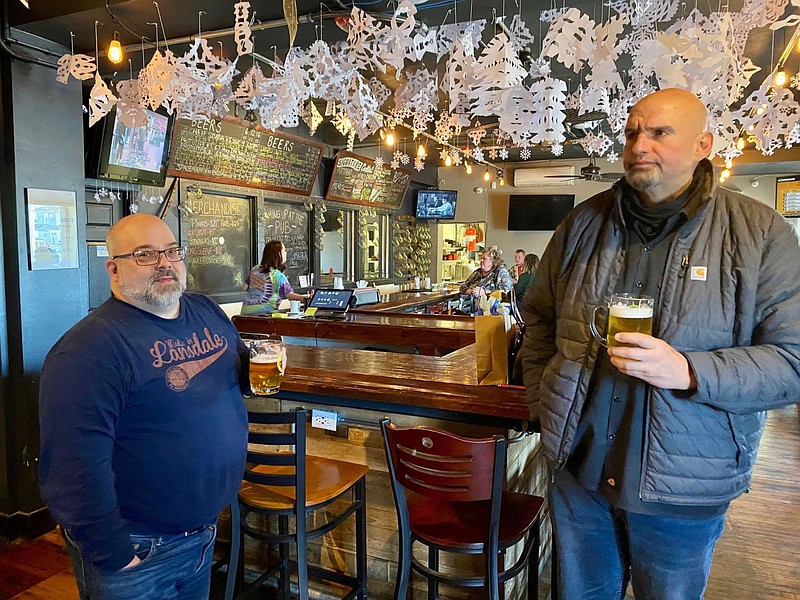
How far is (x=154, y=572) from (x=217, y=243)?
4.42 m

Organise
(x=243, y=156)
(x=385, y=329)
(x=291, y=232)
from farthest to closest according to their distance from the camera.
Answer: (x=291, y=232) < (x=243, y=156) < (x=385, y=329)

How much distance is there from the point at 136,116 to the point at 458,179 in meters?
8.06

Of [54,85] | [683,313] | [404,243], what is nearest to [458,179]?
[404,243]

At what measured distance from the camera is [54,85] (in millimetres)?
3238

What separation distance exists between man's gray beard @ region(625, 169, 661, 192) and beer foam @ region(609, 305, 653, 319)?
30 cm

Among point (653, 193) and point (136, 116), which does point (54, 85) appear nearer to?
point (136, 116)

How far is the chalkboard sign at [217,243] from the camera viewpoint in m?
5.25

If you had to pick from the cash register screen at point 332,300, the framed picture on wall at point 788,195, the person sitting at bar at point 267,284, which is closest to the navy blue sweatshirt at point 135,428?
the cash register screen at point 332,300

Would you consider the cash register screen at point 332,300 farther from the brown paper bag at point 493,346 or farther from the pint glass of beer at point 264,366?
the pint glass of beer at point 264,366

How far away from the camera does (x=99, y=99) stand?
9.16ft

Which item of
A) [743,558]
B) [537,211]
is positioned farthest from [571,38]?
[537,211]

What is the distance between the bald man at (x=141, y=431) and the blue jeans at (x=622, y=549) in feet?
3.11

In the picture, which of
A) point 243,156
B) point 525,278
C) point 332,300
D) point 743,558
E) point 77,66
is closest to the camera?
point 77,66

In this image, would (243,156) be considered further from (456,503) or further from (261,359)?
(456,503)
